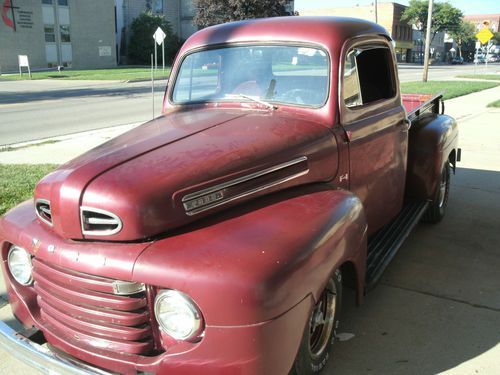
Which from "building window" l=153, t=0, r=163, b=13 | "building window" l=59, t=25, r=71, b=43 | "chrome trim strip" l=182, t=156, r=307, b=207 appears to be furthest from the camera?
"building window" l=153, t=0, r=163, b=13

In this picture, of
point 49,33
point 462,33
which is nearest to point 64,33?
point 49,33

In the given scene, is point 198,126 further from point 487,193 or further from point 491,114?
point 491,114

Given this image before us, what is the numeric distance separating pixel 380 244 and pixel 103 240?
2303mm

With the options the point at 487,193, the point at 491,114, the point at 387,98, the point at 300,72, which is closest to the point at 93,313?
the point at 300,72

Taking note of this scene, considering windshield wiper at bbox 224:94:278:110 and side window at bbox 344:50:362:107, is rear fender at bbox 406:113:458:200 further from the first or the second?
windshield wiper at bbox 224:94:278:110

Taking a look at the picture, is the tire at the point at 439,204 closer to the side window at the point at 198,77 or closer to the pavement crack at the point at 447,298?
the pavement crack at the point at 447,298

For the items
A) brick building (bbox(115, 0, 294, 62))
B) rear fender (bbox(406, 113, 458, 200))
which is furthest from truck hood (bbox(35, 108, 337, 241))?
brick building (bbox(115, 0, 294, 62))

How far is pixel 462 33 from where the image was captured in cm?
9388

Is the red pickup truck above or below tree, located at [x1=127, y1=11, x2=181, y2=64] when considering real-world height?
below

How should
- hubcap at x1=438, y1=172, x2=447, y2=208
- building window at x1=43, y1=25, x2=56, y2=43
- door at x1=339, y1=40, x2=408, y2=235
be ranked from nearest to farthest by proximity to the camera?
door at x1=339, y1=40, x2=408, y2=235
hubcap at x1=438, y1=172, x2=447, y2=208
building window at x1=43, y1=25, x2=56, y2=43

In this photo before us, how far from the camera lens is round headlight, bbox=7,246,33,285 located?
2.54 metres

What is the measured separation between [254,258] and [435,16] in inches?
3592

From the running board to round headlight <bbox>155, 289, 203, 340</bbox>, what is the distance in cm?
144

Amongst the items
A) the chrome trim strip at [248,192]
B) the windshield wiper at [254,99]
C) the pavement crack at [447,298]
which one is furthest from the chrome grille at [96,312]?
the pavement crack at [447,298]
